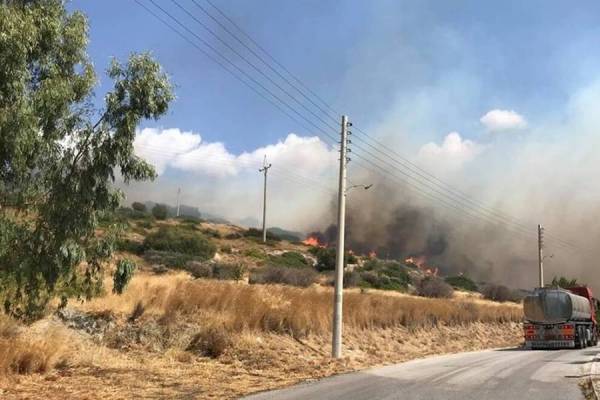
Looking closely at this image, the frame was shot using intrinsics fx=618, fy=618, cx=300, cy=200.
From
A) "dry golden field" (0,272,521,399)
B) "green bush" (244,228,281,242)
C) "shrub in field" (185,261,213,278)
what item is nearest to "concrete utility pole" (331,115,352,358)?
"dry golden field" (0,272,521,399)

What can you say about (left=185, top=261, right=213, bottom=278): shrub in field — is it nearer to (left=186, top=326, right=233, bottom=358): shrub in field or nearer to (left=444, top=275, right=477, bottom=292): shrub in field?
(left=186, top=326, right=233, bottom=358): shrub in field

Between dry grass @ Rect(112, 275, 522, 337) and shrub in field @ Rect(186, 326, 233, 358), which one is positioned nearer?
shrub in field @ Rect(186, 326, 233, 358)

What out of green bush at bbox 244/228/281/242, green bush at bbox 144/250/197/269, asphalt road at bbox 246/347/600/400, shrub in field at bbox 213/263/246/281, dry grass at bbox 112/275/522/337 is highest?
green bush at bbox 244/228/281/242

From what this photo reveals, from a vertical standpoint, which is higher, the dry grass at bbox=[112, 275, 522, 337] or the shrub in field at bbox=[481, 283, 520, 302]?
the shrub in field at bbox=[481, 283, 520, 302]

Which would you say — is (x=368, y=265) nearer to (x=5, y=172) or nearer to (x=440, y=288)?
(x=440, y=288)

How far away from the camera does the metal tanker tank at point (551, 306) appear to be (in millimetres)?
32531

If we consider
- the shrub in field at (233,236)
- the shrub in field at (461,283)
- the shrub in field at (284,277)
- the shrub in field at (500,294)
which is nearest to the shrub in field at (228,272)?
the shrub in field at (284,277)

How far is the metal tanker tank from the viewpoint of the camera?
107 feet

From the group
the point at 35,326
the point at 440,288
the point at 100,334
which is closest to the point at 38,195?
the point at 35,326

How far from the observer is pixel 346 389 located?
13391mm

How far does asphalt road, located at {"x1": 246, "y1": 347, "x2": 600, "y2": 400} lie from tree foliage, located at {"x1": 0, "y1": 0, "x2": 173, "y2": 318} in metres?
4.84

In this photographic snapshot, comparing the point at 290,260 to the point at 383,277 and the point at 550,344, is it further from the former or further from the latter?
the point at 550,344

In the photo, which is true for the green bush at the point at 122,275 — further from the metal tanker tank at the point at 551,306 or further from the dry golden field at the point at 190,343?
the metal tanker tank at the point at 551,306

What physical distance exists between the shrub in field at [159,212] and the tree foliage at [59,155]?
8443cm
